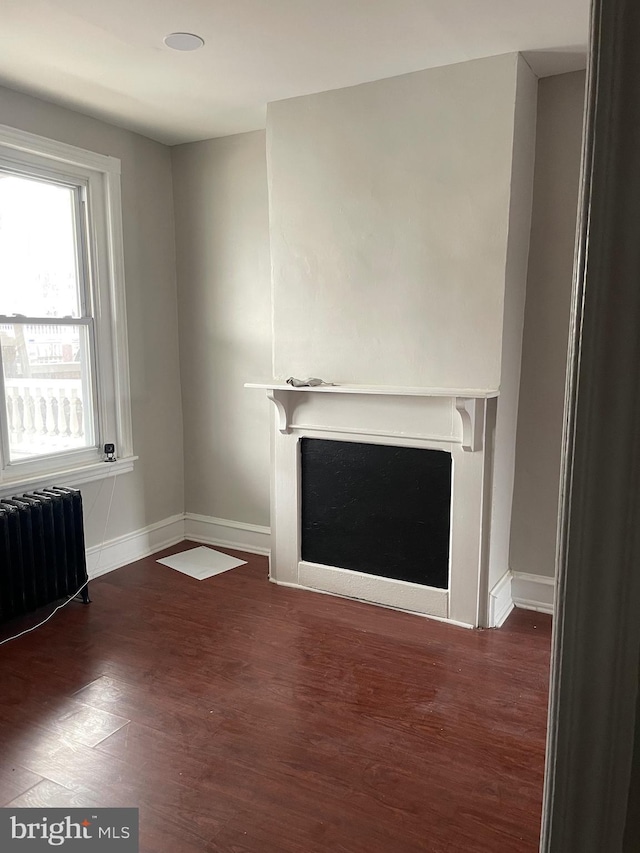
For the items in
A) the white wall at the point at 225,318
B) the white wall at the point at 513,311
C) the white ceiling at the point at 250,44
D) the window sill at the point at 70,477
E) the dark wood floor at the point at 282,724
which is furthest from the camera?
the white wall at the point at 225,318

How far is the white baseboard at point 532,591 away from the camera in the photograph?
3311 millimetres

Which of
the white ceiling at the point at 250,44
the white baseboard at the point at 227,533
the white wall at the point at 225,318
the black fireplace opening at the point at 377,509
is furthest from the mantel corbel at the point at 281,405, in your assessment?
the white ceiling at the point at 250,44

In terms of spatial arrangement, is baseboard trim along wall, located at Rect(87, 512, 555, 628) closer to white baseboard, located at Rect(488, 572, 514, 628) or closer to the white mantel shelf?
white baseboard, located at Rect(488, 572, 514, 628)

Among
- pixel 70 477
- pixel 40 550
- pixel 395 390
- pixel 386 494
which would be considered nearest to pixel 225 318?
pixel 70 477

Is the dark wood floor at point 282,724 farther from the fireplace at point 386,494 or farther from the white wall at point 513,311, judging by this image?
the white wall at point 513,311

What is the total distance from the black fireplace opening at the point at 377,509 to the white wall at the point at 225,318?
66cm

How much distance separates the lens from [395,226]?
10.3ft

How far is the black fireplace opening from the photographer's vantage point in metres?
3.21

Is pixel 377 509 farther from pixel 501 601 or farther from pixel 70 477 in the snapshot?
pixel 70 477

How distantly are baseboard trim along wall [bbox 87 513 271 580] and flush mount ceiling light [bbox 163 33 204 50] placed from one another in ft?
8.99

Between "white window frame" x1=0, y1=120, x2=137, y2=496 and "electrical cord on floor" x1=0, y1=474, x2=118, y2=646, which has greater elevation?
"white window frame" x1=0, y1=120, x2=137, y2=496

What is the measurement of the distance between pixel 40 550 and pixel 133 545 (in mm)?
921

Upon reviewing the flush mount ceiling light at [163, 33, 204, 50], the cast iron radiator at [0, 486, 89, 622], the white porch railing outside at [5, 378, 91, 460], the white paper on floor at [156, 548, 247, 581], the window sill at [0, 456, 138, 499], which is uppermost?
the flush mount ceiling light at [163, 33, 204, 50]

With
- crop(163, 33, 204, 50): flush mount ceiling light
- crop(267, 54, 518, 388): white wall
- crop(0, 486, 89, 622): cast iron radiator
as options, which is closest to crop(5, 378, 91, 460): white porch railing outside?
crop(0, 486, 89, 622): cast iron radiator
